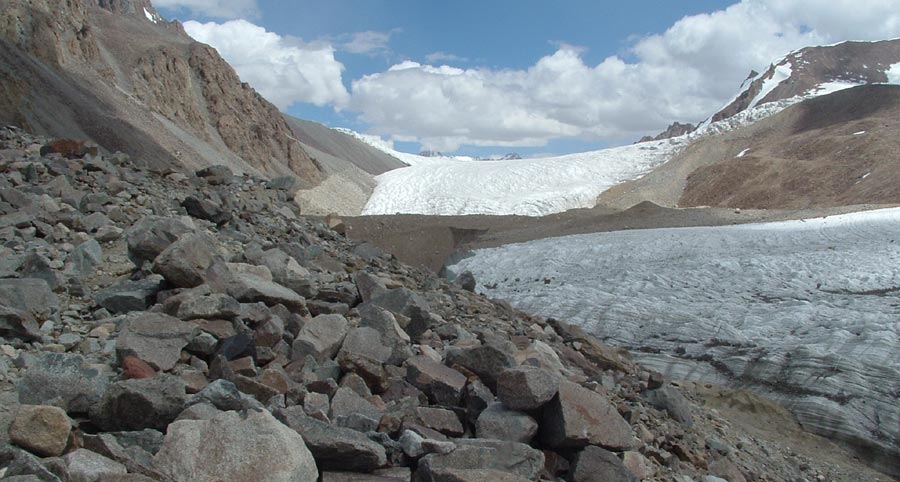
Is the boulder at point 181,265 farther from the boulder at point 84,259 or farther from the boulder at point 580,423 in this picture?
the boulder at point 580,423

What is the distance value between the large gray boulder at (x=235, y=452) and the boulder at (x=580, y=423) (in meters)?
1.20

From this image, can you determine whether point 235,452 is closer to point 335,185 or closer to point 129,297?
point 129,297

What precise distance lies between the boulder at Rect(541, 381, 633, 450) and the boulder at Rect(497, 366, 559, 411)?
0.21 ft

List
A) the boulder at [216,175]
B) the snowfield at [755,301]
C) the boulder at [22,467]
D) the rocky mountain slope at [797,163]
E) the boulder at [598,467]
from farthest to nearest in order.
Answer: the rocky mountain slope at [797,163], the boulder at [216,175], the snowfield at [755,301], the boulder at [598,467], the boulder at [22,467]

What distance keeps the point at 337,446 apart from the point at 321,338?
1238mm

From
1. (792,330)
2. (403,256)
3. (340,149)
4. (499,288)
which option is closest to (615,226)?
(403,256)

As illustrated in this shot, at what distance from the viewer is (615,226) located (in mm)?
20656

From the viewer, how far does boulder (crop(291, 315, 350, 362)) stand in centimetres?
367

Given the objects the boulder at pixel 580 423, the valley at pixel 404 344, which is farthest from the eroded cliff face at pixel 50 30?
the boulder at pixel 580 423

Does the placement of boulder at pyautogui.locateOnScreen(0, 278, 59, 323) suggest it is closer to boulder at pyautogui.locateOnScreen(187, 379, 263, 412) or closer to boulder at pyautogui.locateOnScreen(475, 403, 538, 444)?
boulder at pyautogui.locateOnScreen(187, 379, 263, 412)

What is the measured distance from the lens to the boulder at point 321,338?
367cm

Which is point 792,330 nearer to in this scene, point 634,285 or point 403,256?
point 634,285

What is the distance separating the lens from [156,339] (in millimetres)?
3369

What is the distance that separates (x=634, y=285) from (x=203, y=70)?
39322 millimetres
